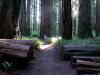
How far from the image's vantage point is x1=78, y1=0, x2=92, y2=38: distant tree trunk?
16.0 metres

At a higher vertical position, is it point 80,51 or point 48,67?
point 80,51

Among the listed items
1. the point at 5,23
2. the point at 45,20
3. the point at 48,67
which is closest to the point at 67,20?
the point at 5,23

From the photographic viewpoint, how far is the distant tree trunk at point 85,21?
52.6 feet

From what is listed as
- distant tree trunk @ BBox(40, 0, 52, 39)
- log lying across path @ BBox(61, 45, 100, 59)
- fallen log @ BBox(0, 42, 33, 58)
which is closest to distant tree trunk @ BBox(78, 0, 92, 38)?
distant tree trunk @ BBox(40, 0, 52, 39)

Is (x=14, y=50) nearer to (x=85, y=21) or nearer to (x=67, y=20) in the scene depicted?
(x=67, y=20)

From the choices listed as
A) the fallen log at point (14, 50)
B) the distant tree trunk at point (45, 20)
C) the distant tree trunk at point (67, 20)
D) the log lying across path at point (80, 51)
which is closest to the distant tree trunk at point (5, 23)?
the distant tree trunk at point (67, 20)

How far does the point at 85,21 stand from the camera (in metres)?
16.2

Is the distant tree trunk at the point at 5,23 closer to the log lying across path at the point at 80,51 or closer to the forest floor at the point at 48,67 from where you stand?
the forest floor at the point at 48,67

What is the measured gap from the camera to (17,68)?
26.0ft

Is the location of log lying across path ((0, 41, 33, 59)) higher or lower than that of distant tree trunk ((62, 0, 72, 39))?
lower

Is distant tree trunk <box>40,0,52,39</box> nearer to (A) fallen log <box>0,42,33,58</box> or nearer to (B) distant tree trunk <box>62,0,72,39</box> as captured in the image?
(B) distant tree trunk <box>62,0,72,39</box>

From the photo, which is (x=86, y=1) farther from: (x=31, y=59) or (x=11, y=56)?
(x=11, y=56)

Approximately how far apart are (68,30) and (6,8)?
12.2 ft

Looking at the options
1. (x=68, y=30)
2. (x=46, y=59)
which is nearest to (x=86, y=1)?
(x=68, y=30)
